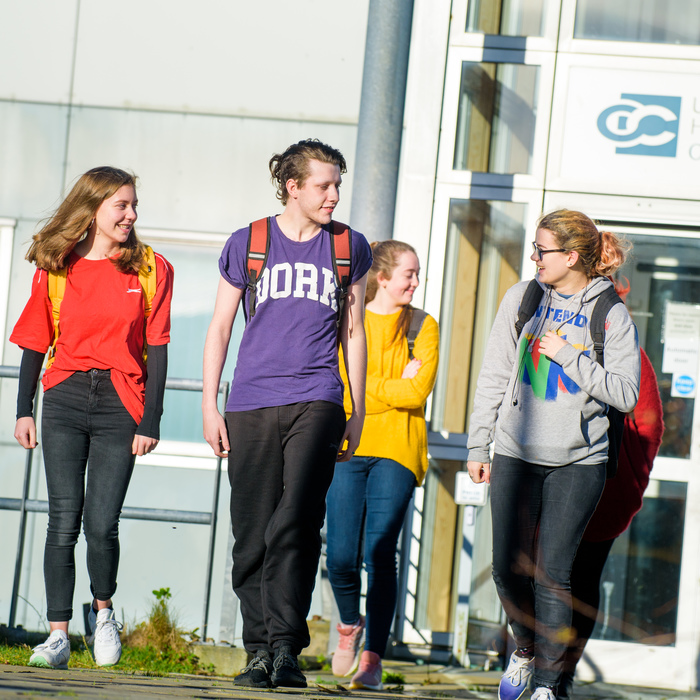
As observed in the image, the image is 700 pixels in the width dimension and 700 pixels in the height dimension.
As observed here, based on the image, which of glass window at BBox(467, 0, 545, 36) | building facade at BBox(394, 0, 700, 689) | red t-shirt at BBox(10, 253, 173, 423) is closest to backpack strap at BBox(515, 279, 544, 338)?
red t-shirt at BBox(10, 253, 173, 423)

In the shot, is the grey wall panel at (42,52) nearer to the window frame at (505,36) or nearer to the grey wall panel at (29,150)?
the grey wall panel at (29,150)

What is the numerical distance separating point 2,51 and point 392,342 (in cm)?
369

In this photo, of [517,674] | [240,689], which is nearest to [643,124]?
[517,674]

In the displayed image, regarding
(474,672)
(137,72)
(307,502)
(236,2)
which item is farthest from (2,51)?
(474,672)

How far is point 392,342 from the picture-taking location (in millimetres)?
4832

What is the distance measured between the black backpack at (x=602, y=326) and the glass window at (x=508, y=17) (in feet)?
8.59

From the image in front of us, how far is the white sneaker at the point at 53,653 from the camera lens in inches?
150

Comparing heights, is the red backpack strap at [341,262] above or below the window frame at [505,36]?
below

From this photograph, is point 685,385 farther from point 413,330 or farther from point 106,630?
point 106,630

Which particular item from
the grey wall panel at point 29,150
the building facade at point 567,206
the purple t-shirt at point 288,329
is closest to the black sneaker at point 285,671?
the purple t-shirt at point 288,329

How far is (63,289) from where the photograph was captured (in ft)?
13.4

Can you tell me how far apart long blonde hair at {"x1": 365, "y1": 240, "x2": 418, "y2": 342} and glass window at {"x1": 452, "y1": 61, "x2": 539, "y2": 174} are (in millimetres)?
1308

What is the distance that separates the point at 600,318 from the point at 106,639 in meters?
2.47

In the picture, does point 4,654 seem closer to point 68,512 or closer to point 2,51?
point 68,512
